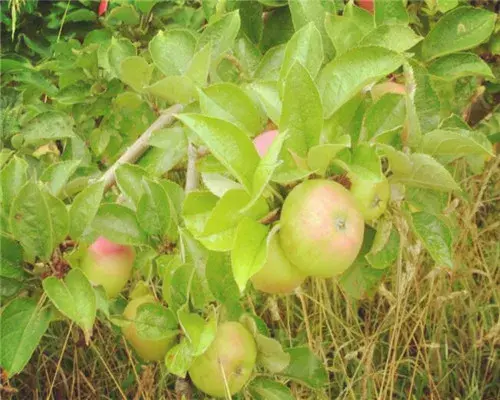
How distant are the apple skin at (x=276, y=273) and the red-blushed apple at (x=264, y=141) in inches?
2.8

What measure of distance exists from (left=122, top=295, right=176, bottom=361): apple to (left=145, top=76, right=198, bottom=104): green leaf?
0.20m

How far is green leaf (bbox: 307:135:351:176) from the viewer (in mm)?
586

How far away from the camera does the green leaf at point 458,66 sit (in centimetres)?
85

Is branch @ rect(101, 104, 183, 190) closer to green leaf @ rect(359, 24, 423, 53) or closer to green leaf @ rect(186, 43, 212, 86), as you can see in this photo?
green leaf @ rect(186, 43, 212, 86)

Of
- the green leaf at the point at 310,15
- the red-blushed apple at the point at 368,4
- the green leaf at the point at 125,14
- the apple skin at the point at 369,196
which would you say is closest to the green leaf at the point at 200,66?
the green leaf at the point at 310,15

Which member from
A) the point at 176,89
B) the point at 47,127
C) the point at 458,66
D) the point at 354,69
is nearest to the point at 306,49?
the point at 354,69

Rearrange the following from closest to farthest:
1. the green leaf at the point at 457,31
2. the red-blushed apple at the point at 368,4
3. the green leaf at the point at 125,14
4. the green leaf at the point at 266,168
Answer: the green leaf at the point at 266,168 < the green leaf at the point at 457,31 < the red-blushed apple at the point at 368,4 < the green leaf at the point at 125,14

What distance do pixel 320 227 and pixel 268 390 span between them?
295 millimetres

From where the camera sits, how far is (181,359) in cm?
70

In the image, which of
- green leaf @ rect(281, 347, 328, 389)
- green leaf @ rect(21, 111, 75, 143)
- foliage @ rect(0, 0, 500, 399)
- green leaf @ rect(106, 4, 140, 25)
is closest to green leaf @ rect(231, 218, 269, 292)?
foliage @ rect(0, 0, 500, 399)

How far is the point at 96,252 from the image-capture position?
79cm

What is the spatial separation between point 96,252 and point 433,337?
0.95 meters

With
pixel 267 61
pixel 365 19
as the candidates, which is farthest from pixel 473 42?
pixel 267 61

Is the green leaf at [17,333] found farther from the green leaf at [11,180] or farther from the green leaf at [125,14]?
the green leaf at [125,14]
